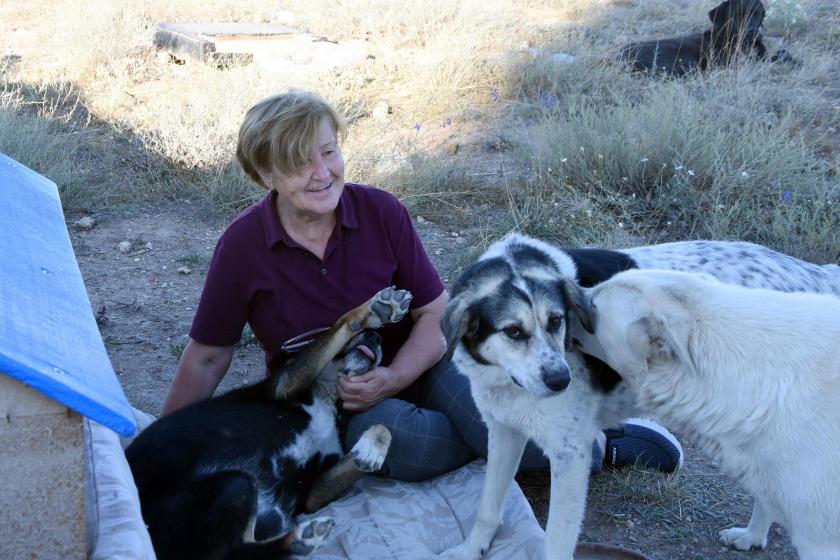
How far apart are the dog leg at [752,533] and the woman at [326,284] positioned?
32.6 inches

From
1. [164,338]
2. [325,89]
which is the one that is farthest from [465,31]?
[164,338]

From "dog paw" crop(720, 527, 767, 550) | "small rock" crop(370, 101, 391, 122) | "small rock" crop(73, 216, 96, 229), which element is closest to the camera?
"dog paw" crop(720, 527, 767, 550)

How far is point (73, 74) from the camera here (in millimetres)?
9195

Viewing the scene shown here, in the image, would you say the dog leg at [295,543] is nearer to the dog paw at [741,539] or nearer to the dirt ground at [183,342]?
the dirt ground at [183,342]

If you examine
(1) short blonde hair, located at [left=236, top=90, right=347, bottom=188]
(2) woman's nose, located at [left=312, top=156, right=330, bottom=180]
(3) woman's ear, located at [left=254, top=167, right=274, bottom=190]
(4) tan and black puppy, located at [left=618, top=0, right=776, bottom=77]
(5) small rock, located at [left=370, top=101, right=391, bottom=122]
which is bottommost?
(5) small rock, located at [left=370, top=101, right=391, bottom=122]

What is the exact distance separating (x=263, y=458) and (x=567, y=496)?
1181 millimetres

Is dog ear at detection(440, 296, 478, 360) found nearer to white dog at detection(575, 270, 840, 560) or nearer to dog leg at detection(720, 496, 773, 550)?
white dog at detection(575, 270, 840, 560)

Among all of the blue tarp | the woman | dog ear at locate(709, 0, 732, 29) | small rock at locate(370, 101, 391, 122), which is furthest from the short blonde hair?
dog ear at locate(709, 0, 732, 29)

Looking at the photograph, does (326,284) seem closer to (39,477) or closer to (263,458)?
(263,458)

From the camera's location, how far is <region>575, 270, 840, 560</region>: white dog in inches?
90.2

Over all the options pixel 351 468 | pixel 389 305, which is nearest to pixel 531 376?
pixel 389 305

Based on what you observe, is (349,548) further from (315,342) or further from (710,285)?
(710,285)

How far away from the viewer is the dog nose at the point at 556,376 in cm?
261

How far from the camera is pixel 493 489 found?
10.1 feet
